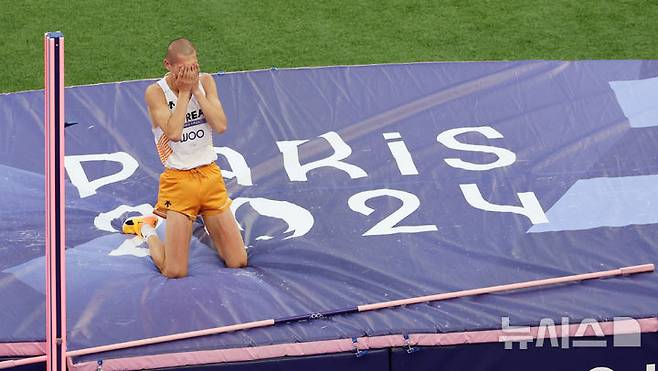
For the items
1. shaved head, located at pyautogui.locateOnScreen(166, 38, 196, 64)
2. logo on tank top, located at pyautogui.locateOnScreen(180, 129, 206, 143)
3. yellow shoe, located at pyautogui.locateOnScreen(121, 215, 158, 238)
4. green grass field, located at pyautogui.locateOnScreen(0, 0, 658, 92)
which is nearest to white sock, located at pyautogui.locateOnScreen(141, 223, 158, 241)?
yellow shoe, located at pyautogui.locateOnScreen(121, 215, 158, 238)

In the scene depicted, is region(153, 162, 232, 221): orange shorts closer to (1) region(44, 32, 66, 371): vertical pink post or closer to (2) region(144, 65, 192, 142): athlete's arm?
(2) region(144, 65, 192, 142): athlete's arm

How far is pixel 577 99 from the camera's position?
6398 millimetres

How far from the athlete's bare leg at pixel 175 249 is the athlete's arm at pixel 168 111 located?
35 centimetres

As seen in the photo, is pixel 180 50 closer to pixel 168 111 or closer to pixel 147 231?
pixel 168 111

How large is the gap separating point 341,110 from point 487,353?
1.99 meters

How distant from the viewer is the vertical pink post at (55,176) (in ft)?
13.6

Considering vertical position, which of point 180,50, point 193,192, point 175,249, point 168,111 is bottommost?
point 175,249

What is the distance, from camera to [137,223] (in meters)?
5.35

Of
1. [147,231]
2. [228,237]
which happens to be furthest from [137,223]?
[228,237]

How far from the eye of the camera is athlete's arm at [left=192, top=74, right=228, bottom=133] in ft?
16.6

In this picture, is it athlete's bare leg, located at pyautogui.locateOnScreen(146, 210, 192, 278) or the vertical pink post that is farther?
athlete's bare leg, located at pyautogui.locateOnScreen(146, 210, 192, 278)

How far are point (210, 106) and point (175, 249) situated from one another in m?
0.62

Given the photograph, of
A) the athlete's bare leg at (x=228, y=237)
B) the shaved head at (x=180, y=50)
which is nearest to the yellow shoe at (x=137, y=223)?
the athlete's bare leg at (x=228, y=237)

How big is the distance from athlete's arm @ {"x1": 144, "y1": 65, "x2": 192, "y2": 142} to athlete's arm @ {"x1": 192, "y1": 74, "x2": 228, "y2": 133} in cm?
5
